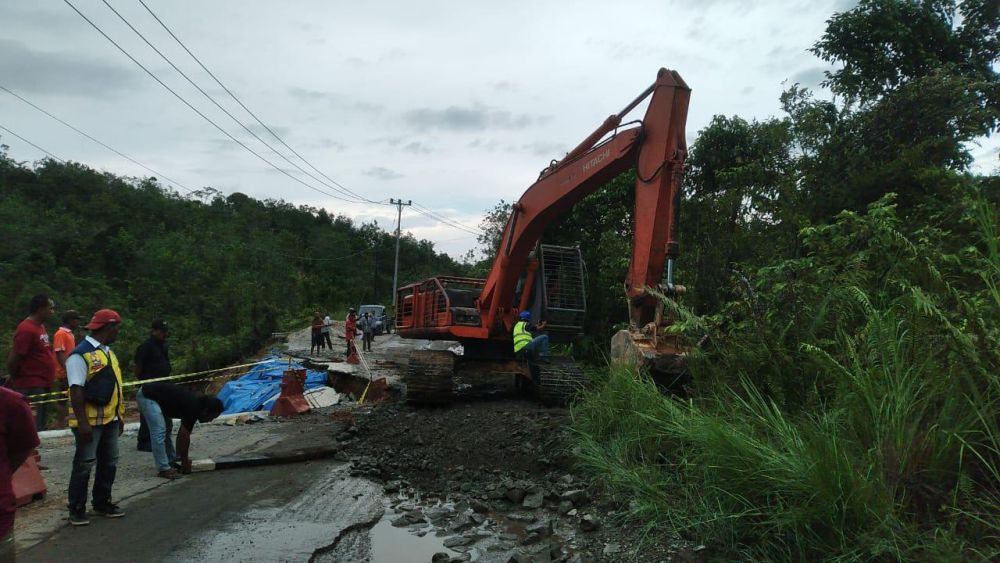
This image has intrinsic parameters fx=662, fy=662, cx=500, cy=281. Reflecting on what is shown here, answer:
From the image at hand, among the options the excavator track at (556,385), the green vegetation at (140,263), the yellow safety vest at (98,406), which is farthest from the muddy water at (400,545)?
the green vegetation at (140,263)

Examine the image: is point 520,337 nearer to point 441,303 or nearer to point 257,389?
point 441,303

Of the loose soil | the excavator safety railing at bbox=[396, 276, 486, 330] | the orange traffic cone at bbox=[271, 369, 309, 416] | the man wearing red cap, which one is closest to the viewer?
the loose soil

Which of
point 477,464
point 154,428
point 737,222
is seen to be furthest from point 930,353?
point 737,222

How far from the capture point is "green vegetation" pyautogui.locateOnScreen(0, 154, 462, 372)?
22.4m

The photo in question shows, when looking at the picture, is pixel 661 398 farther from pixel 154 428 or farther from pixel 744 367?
pixel 154 428

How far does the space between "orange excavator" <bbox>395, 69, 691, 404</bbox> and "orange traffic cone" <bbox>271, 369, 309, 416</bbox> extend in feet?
7.53

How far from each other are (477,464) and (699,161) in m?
14.1

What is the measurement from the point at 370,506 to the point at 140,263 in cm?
2710

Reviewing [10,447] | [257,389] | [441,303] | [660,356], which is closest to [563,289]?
[441,303]

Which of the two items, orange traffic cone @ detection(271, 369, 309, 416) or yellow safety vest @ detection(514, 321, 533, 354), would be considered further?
orange traffic cone @ detection(271, 369, 309, 416)

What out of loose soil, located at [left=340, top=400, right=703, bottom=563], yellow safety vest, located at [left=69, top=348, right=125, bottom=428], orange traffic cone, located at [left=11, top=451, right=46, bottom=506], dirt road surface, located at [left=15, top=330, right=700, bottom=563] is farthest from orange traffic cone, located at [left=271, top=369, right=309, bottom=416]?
yellow safety vest, located at [left=69, top=348, right=125, bottom=428]

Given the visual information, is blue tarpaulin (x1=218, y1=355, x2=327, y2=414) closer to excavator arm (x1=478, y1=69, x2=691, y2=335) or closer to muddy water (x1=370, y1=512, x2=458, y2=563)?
excavator arm (x1=478, y1=69, x2=691, y2=335)

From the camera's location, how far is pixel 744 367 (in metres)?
5.39

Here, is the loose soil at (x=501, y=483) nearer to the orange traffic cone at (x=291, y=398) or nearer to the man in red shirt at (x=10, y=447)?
the orange traffic cone at (x=291, y=398)
